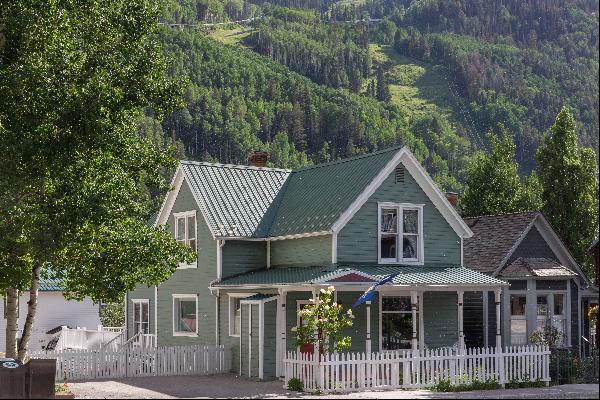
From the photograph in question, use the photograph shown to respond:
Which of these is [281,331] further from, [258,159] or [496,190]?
[496,190]

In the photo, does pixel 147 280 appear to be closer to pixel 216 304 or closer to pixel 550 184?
pixel 216 304

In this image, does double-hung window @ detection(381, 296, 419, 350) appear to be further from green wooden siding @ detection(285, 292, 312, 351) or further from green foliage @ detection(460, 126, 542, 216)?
green foliage @ detection(460, 126, 542, 216)

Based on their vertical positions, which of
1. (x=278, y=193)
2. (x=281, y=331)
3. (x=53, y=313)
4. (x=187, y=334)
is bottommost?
(x=187, y=334)

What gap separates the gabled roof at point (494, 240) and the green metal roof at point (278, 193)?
7.66 m

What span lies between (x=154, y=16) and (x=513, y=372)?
1561 cm

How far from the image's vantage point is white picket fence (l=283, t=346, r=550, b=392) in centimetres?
2802

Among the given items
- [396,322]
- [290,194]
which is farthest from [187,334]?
[396,322]

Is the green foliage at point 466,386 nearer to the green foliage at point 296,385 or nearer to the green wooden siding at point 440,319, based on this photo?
the green foliage at point 296,385

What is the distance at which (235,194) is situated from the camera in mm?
37844

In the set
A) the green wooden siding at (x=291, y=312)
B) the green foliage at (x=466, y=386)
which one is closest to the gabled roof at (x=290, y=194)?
the green wooden siding at (x=291, y=312)

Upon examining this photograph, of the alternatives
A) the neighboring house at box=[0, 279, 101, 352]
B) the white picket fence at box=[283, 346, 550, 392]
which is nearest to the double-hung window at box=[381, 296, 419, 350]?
the white picket fence at box=[283, 346, 550, 392]

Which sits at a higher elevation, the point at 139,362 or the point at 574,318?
the point at 574,318

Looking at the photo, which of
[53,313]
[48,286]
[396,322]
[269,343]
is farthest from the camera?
[53,313]

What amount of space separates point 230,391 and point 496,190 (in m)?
39.7
